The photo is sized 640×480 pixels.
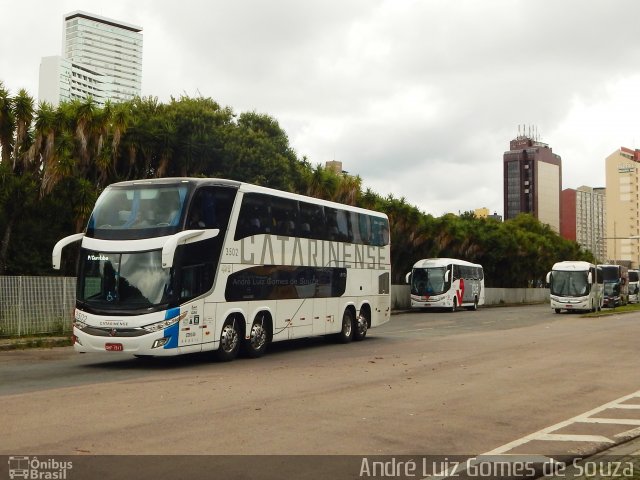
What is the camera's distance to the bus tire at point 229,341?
17.4 metres

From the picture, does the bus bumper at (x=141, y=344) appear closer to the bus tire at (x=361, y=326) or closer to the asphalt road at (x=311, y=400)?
the asphalt road at (x=311, y=400)

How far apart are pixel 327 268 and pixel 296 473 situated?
49.3ft

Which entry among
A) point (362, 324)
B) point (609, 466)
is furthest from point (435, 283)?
point (609, 466)

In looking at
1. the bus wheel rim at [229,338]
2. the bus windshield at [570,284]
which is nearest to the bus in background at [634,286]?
the bus windshield at [570,284]

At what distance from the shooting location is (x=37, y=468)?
6.98 meters

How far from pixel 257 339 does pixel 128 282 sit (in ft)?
13.2

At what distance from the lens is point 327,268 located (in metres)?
22.0

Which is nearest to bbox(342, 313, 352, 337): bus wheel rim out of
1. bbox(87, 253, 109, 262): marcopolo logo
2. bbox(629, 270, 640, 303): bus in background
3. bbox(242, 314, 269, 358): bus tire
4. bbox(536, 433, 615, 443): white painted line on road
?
bbox(242, 314, 269, 358): bus tire

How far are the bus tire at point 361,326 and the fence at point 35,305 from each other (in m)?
9.45

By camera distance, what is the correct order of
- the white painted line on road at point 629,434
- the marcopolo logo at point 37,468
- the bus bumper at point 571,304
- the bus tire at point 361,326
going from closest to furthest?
the marcopolo logo at point 37,468
the white painted line on road at point 629,434
the bus tire at point 361,326
the bus bumper at point 571,304

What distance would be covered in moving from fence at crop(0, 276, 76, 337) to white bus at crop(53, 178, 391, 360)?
7458mm

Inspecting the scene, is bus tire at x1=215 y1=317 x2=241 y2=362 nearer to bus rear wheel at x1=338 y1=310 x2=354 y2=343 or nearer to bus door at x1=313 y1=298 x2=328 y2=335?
bus door at x1=313 y1=298 x2=328 y2=335

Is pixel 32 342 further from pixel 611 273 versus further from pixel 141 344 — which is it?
pixel 611 273

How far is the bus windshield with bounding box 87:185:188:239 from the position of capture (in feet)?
52.9
